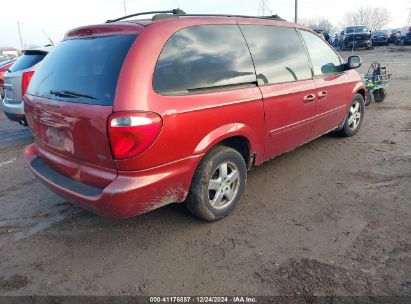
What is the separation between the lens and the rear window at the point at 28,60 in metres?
6.41

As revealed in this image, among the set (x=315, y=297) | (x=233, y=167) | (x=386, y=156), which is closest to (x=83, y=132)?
(x=233, y=167)

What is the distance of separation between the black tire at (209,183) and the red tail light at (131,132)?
67cm

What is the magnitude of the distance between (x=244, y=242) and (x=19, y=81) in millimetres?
5271

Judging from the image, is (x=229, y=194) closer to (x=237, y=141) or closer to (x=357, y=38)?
(x=237, y=141)

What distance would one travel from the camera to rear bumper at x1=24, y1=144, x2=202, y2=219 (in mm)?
2574

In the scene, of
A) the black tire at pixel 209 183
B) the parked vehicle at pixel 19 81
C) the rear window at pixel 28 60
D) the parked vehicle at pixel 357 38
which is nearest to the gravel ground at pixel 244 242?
the black tire at pixel 209 183

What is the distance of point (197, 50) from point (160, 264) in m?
1.81

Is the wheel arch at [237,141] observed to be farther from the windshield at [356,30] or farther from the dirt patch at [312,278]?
the windshield at [356,30]

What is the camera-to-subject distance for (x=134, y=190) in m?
2.57

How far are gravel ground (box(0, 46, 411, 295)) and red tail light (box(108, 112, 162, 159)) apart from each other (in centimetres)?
97

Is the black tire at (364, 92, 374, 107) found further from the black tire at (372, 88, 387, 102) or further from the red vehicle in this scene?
the red vehicle

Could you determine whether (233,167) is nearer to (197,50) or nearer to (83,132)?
(197,50)

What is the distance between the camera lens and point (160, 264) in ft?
9.18

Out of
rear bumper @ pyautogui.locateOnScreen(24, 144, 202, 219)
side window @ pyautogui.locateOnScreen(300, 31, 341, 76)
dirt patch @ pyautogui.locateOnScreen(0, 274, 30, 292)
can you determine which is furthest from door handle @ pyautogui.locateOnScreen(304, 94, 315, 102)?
dirt patch @ pyautogui.locateOnScreen(0, 274, 30, 292)
